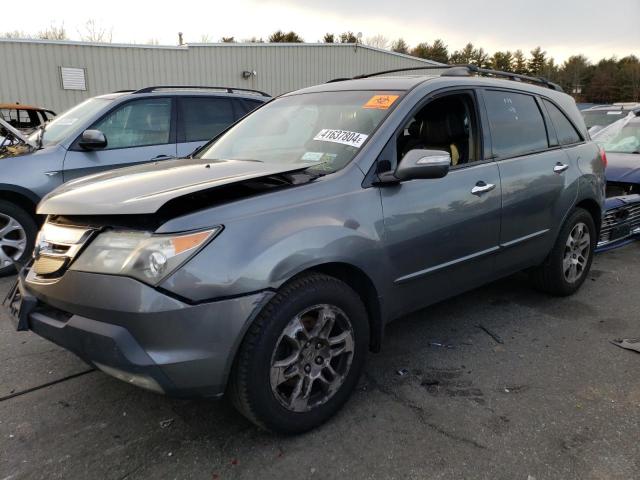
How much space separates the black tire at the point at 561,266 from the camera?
407 centimetres

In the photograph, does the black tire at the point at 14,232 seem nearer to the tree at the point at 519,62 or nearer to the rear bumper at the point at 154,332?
the rear bumper at the point at 154,332

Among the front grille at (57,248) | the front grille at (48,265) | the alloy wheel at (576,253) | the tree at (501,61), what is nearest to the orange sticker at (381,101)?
the front grille at (57,248)

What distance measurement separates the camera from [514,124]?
3.71 m

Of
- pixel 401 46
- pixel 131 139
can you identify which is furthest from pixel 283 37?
pixel 131 139

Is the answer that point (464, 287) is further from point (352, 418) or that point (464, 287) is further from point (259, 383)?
point (259, 383)

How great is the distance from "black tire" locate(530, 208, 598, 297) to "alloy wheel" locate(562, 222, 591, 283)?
17mm

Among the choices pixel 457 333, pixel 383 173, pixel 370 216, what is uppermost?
pixel 383 173

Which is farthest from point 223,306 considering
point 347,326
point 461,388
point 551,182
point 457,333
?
point 551,182

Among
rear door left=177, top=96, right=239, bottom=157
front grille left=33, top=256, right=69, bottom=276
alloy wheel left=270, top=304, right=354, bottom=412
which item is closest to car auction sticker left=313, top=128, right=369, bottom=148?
alloy wheel left=270, top=304, right=354, bottom=412

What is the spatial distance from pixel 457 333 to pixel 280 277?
76.7 inches

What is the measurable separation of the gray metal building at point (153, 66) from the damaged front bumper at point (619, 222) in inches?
584

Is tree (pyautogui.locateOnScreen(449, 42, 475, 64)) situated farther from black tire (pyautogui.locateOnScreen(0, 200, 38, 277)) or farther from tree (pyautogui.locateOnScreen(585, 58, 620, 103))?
black tire (pyautogui.locateOnScreen(0, 200, 38, 277))

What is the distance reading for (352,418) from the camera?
2.63 metres

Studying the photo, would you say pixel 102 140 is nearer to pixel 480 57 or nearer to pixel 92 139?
pixel 92 139
